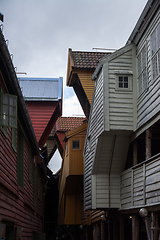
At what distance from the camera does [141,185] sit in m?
10.1

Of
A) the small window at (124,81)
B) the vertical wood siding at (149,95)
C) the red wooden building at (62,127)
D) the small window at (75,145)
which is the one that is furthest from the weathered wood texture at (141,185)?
the red wooden building at (62,127)

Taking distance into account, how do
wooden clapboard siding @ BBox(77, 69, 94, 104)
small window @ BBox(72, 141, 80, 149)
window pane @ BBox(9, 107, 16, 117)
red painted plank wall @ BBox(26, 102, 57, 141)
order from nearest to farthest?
window pane @ BBox(9, 107, 16, 117), wooden clapboard siding @ BBox(77, 69, 94, 104), small window @ BBox(72, 141, 80, 149), red painted plank wall @ BBox(26, 102, 57, 141)

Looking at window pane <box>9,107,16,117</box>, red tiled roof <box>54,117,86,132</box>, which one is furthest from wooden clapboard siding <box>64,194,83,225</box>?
window pane <box>9,107,16,117</box>

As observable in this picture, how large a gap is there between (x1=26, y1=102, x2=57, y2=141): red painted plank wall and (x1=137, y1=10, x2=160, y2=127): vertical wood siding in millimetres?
9341

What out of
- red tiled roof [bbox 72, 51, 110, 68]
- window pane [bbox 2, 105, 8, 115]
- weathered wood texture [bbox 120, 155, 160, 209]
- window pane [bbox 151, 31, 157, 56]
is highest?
red tiled roof [bbox 72, 51, 110, 68]

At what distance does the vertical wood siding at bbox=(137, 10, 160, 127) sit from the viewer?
9.32 m

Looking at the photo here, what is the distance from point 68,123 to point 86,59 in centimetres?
984

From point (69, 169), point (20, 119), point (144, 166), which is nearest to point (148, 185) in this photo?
point (144, 166)

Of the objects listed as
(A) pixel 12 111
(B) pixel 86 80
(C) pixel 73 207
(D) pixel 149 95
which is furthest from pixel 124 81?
(C) pixel 73 207

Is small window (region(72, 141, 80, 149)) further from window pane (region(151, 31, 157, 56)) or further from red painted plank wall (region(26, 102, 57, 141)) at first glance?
window pane (region(151, 31, 157, 56))

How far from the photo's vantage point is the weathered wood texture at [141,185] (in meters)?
8.93

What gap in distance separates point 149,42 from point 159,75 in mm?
1635

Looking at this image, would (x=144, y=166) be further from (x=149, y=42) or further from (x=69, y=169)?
(x=69, y=169)

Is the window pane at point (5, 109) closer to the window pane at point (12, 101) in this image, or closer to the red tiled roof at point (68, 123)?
the window pane at point (12, 101)
